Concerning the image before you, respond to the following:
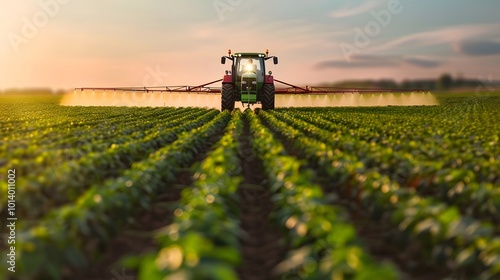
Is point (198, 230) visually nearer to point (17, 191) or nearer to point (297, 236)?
point (297, 236)

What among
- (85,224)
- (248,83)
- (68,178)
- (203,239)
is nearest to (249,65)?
(248,83)

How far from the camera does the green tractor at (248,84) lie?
89.4 ft

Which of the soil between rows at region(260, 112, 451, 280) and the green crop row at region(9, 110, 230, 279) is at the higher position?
the green crop row at region(9, 110, 230, 279)

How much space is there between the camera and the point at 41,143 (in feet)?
39.3

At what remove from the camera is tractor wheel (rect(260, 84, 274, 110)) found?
27.8 metres

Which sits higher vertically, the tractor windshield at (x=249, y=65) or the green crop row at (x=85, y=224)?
the tractor windshield at (x=249, y=65)

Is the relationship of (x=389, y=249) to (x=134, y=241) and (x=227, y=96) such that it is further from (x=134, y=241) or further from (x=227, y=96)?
(x=227, y=96)

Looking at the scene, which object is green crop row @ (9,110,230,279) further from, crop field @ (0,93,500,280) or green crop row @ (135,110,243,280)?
green crop row @ (135,110,243,280)

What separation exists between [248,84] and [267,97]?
1.52 metres

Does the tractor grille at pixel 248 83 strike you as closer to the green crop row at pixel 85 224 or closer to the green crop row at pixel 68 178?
the green crop row at pixel 68 178

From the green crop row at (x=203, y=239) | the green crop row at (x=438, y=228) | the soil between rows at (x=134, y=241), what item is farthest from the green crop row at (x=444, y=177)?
the soil between rows at (x=134, y=241)

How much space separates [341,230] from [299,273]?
2.04ft

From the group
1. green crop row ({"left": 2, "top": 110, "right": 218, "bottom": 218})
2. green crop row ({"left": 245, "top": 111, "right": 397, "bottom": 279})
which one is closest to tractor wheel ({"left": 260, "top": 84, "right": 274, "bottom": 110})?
green crop row ({"left": 2, "top": 110, "right": 218, "bottom": 218})

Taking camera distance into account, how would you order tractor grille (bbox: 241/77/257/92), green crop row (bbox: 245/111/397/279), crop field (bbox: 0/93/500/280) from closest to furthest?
1. green crop row (bbox: 245/111/397/279)
2. crop field (bbox: 0/93/500/280)
3. tractor grille (bbox: 241/77/257/92)
